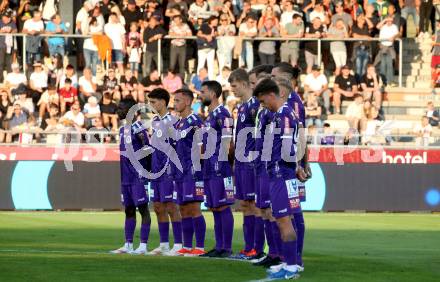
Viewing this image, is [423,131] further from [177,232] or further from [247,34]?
[177,232]

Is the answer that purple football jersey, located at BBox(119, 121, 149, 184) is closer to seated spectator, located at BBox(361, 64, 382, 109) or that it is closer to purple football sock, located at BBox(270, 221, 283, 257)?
purple football sock, located at BBox(270, 221, 283, 257)

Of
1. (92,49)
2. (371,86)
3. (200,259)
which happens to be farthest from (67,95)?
(200,259)

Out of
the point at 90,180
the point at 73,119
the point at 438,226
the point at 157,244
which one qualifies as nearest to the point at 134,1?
the point at 73,119

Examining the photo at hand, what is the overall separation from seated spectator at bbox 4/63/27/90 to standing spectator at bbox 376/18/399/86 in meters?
11.4

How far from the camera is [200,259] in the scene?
1667 centimetres

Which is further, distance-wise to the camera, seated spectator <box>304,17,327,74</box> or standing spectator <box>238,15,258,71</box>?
seated spectator <box>304,17,327,74</box>

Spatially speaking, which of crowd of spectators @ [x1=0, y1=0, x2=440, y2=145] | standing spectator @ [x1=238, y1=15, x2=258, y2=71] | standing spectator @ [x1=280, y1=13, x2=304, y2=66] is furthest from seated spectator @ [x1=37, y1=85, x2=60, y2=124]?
standing spectator @ [x1=280, y1=13, x2=304, y2=66]

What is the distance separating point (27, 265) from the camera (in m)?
15.3

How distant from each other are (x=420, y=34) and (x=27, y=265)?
85.4ft

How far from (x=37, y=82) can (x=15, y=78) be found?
0.64 metres

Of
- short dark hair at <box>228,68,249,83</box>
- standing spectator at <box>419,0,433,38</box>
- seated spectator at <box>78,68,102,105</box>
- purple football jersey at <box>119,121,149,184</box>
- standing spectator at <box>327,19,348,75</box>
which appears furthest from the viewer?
standing spectator at <box>419,0,433,38</box>

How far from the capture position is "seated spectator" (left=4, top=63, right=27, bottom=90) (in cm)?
3291

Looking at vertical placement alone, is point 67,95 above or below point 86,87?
below

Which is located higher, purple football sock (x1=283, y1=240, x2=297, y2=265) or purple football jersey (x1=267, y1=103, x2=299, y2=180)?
purple football jersey (x1=267, y1=103, x2=299, y2=180)
